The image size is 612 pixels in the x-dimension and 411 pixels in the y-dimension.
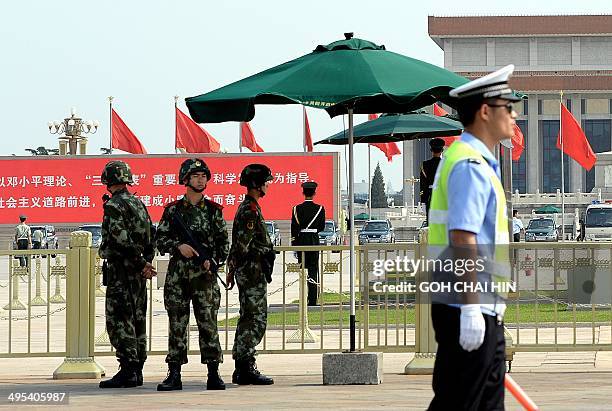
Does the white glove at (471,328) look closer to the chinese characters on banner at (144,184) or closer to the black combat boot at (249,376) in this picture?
the black combat boot at (249,376)

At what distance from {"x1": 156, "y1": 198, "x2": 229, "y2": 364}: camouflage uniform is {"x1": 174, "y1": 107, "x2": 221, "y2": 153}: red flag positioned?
37885 mm

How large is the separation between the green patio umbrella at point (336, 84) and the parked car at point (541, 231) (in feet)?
153

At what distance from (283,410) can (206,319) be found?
135 centimetres

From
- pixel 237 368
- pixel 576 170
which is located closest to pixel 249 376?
pixel 237 368

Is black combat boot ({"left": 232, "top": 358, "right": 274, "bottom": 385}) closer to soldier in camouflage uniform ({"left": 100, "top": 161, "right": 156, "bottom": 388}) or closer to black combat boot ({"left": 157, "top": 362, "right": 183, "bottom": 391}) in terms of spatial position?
black combat boot ({"left": 157, "top": 362, "right": 183, "bottom": 391})

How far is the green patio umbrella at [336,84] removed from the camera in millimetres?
9445

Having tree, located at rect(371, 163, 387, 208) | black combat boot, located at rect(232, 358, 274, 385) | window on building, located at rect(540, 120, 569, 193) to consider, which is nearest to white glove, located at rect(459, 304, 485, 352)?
black combat boot, located at rect(232, 358, 274, 385)

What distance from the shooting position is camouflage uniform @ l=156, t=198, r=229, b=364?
957 centimetres

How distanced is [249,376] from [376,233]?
50606mm

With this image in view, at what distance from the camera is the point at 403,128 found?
14.1 metres

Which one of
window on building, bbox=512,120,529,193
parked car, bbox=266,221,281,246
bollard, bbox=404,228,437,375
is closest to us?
bollard, bbox=404,228,437,375

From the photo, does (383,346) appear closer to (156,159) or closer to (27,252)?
(27,252)

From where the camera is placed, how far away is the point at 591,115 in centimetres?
11162

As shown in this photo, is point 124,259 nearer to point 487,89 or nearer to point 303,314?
point 303,314
